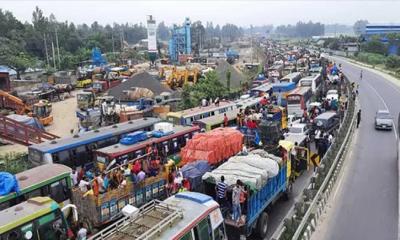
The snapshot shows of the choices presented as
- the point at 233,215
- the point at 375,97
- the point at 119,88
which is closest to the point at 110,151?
the point at 233,215

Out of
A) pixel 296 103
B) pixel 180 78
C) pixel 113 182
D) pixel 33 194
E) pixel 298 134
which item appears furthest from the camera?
pixel 180 78

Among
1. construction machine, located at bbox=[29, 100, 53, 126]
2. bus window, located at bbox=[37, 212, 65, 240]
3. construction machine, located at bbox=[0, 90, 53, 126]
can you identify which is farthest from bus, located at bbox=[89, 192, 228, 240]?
construction machine, located at bbox=[0, 90, 53, 126]

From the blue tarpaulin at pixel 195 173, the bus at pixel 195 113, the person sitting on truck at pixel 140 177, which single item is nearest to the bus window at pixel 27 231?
the person sitting on truck at pixel 140 177

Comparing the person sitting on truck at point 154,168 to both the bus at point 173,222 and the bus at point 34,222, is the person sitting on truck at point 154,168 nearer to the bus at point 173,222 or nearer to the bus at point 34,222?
the bus at point 34,222

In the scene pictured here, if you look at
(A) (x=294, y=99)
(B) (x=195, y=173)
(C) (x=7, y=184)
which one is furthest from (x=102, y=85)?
(C) (x=7, y=184)

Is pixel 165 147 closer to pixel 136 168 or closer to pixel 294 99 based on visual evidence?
pixel 136 168

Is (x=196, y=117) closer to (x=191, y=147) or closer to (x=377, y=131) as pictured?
(x=191, y=147)
